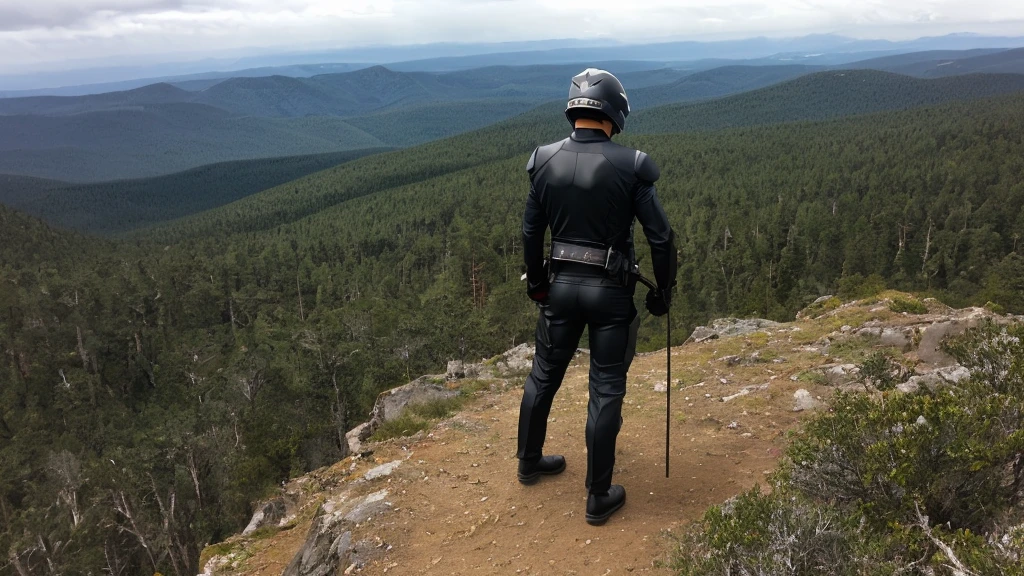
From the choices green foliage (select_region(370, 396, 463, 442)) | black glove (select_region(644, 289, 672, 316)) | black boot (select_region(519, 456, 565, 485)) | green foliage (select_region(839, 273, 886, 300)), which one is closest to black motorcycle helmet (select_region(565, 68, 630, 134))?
black glove (select_region(644, 289, 672, 316))

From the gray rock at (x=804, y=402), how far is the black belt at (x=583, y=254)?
5163 millimetres

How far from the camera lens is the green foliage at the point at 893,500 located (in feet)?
11.6

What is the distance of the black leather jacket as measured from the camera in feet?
17.6

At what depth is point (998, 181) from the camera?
3000 inches

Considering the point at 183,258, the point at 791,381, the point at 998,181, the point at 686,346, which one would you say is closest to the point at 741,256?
the point at 998,181

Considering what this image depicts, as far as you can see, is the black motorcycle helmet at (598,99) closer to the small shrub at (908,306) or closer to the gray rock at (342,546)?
the gray rock at (342,546)

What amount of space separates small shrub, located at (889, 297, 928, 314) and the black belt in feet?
38.4

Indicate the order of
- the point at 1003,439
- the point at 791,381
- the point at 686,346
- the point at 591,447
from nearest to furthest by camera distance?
the point at 1003,439 → the point at 591,447 → the point at 791,381 → the point at 686,346

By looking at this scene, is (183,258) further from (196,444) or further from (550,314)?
(550,314)

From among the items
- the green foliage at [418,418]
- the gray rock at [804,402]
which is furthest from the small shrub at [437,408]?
the gray rock at [804,402]

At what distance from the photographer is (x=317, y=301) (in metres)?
74.0

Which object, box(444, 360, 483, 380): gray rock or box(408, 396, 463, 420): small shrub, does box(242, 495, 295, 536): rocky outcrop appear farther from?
box(444, 360, 483, 380): gray rock

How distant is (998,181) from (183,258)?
113m

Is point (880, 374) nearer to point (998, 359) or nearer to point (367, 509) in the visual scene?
point (998, 359)
